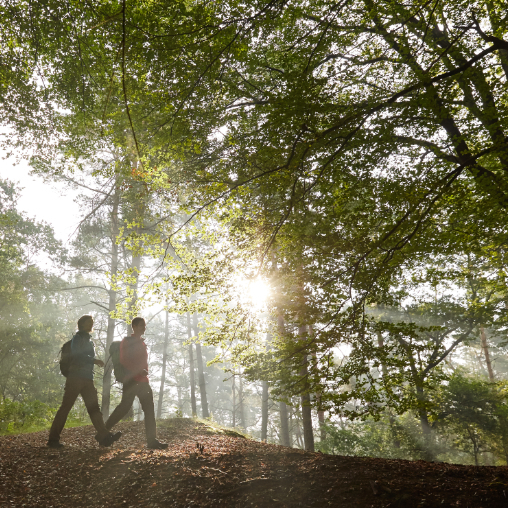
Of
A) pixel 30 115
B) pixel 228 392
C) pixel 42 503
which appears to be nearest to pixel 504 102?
pixel 42 503

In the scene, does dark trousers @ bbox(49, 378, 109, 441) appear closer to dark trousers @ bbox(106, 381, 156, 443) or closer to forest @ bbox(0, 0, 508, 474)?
dark trousers @ bbox(106, 381, 156, 443)

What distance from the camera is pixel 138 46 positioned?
12.9 ft

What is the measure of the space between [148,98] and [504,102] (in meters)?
5.78

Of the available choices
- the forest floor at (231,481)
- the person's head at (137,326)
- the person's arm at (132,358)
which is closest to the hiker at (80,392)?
the forest floor at (231,481)

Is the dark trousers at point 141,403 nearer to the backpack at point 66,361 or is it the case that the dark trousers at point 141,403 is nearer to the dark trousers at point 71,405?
the dark trousers at point 71,405

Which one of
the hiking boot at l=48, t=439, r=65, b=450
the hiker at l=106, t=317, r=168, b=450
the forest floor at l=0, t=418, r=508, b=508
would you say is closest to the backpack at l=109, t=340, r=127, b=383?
the hiker at l=106, t=317, r=168, b=450

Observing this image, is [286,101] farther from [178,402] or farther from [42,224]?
[178,402]

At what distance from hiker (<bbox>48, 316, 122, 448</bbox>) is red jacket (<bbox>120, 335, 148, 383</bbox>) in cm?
45

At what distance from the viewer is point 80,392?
4348mm

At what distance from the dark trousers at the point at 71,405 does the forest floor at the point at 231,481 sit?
0.84 feet

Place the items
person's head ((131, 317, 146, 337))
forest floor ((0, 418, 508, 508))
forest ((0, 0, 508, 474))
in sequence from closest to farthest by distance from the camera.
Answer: forest floor ((0, 418, 508, 508)) → forest ((0, 0, 508, 474)) → person's head ((131, 317, 146, 337))

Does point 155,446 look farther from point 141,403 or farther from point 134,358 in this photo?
point 134,358

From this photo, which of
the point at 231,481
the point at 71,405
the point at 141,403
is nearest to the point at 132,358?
the point at 141,403

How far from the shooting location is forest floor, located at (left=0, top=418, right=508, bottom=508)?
254 cm
